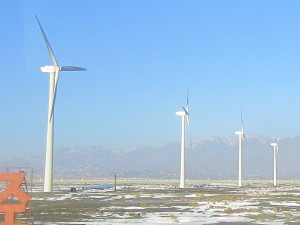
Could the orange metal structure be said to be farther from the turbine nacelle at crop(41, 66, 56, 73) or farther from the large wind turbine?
the turbine nacelle at crop(41, 66, 56, 73)

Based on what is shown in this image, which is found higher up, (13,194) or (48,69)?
(48,69)

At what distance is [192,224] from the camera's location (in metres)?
32.3

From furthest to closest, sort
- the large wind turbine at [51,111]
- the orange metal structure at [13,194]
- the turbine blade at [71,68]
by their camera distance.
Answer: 1. the turbine blade at [71,68]
2. the large wind turbine at [51,111]
3. the orange metal structure at [13,194]

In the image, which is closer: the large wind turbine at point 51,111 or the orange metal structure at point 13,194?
the orange metal structure at point 13,194

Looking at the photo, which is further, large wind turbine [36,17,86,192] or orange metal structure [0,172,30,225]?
large wind turbine [36,17,86,192]

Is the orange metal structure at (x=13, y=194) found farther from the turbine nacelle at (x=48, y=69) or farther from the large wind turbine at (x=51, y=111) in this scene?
the turbine nacelle at (x=48, y=69)

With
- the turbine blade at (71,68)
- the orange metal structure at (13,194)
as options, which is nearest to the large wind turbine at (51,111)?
the turbine blade at (71,68)

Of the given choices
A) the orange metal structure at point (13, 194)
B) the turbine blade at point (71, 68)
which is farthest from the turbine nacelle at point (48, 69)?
the orange metal structure at point (13, 194)

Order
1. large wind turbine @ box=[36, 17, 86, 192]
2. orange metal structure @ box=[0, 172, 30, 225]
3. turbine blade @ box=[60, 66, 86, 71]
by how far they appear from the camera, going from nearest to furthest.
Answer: orange metal structure @ box=[0, 172, 30, 225] → large wind turbine @ box=[36, 17, 86, 192] → turbine blade @ box=[60, 66, 86, 71]

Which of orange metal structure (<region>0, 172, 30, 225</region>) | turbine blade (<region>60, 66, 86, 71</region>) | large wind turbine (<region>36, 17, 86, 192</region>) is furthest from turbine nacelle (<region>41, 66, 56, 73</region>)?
orange metal structure (<region>0, 172, 30, 225</region>)

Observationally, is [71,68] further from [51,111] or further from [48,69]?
[51,111]

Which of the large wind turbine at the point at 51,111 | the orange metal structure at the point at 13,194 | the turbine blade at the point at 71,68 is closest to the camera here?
the orange metal structure at the point at 13,194

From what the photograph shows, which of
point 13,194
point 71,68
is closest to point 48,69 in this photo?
point 71,68

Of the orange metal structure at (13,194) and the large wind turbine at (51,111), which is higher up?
the large wind turbine at (51,111)
